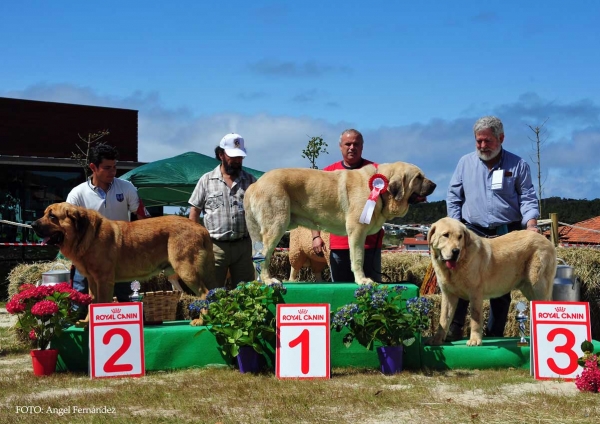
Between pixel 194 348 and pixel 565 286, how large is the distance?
13.2 feet

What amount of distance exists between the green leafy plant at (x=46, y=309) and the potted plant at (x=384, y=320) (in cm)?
245

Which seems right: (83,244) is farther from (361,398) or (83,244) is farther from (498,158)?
(498,158)

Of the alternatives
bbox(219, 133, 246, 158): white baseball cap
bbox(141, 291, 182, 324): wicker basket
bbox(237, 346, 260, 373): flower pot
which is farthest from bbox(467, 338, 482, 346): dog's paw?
bbox(141, 291, 182, 324): wicker basket

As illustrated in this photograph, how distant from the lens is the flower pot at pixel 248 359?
19.5 feet

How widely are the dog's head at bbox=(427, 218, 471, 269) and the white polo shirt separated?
3105 mm

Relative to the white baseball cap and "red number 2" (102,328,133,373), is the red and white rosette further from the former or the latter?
"red number 2" (102,328,133,373)

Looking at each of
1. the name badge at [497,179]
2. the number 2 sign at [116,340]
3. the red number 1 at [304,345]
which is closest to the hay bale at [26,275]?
the number 2 sign at [116,340]

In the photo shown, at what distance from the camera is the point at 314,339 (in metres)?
5.74

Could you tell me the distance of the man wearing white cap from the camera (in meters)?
6.54

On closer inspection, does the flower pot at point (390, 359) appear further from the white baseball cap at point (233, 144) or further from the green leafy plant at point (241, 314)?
the white baseball cap at point (233, 144)

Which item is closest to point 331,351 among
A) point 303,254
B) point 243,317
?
point 243,317

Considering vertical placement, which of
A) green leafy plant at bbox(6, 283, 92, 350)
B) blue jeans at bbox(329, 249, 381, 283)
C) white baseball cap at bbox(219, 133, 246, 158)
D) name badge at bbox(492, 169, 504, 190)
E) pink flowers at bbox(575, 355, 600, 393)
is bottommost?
pink flowers at bbox(575, 355, 600, 393)

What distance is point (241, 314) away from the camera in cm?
585

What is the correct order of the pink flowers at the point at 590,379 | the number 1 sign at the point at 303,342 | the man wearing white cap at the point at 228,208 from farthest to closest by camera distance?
1. the man wearing white cap at the point at 228,208
2. the number 1 sign at the point at 303,342
3. the pink flowers at the point at 590,379
